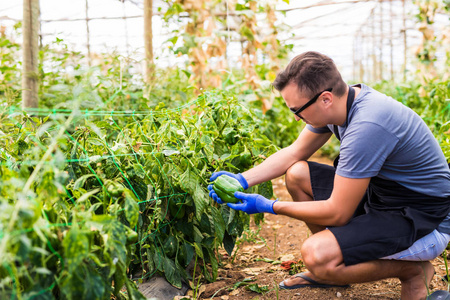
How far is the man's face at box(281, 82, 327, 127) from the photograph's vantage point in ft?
5.80

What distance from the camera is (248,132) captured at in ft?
7.39

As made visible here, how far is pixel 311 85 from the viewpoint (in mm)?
1751

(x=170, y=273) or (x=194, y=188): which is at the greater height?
(x=194, y=188)

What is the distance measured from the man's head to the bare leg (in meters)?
0.39

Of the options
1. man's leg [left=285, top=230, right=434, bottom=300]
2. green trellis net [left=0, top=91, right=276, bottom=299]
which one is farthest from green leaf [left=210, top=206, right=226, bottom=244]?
man's leg [left=285, top=230, right=434, bottom=300]

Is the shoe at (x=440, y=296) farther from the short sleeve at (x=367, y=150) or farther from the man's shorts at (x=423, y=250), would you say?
the short sleeve at (x=367, y=150)

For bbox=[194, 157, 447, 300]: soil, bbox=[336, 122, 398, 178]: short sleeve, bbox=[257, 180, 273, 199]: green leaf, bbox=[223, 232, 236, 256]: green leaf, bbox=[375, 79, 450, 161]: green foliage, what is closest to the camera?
bbox=[336, 122, 398, 178]: short sleeve

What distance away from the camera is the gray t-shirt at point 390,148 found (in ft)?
5.35

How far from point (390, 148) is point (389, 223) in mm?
336

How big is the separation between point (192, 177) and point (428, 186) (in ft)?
3.45

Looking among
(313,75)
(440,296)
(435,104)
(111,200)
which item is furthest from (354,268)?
(435,104)

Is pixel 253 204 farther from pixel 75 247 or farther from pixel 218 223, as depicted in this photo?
pixel 75 247

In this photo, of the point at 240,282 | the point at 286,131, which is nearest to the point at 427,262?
the point at 240,282

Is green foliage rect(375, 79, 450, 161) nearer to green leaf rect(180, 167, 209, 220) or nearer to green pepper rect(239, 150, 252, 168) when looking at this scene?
green pepper rect(239, 150, 252, 168)
